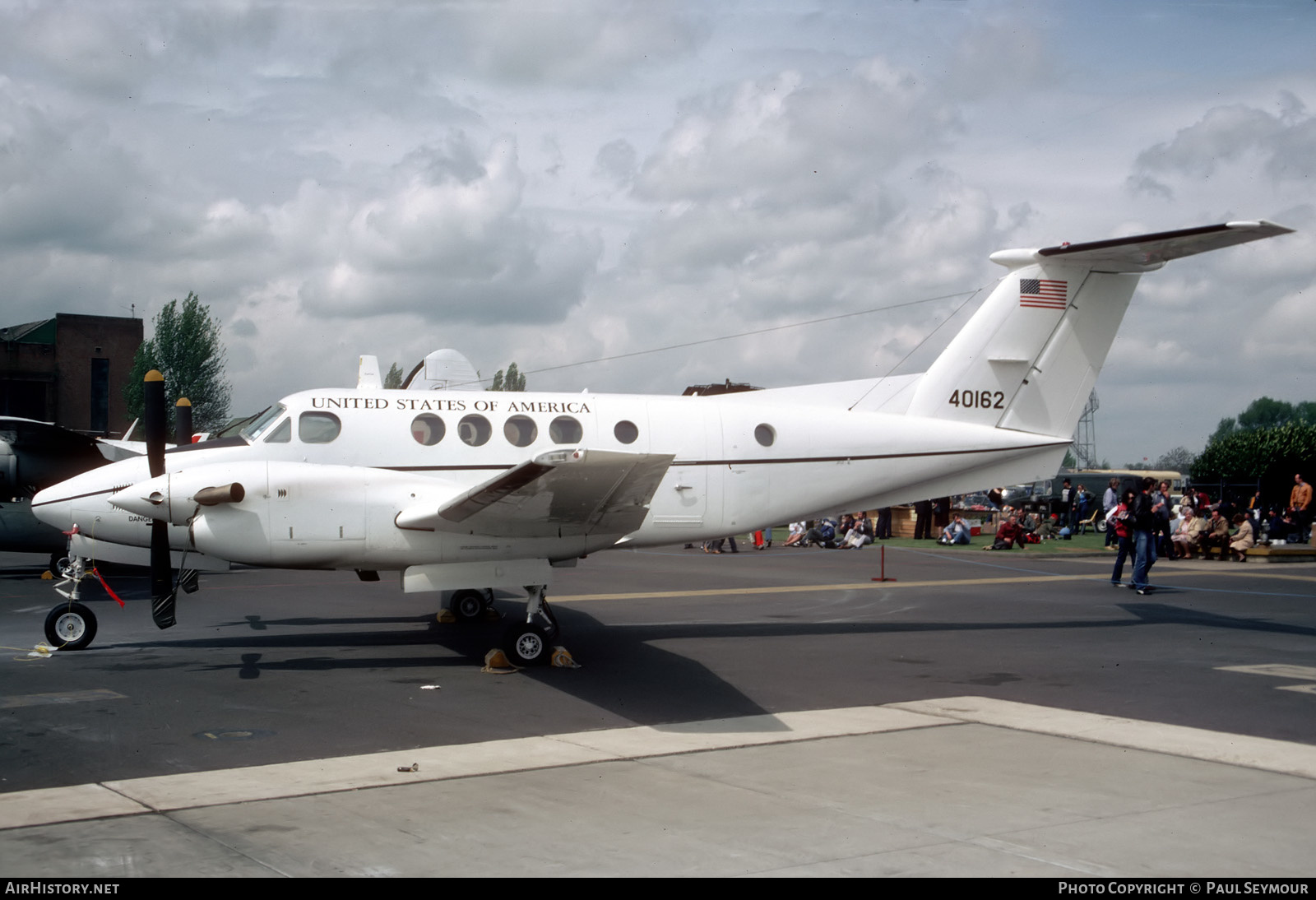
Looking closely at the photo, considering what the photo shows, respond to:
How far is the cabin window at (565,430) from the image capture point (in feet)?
42.4

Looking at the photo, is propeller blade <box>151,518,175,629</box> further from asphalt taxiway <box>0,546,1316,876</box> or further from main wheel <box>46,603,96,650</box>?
main wheel <box>46,603,96,650</box>

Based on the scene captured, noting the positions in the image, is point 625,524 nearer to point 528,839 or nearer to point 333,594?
point 528,839

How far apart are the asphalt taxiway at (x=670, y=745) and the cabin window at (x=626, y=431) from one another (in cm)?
253

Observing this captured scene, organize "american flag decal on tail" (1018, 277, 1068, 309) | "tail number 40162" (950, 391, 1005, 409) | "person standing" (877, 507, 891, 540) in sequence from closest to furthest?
1. "tail number 40162" (950, 391, 1005, 409)
2. "american flag decal on tail" (1018, 277, 1068, 309)
3. "person standing" (877, 507, 891, 540)

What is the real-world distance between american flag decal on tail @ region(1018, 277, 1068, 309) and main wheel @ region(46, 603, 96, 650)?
12.8m

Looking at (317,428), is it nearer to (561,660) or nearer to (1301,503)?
(561,660)

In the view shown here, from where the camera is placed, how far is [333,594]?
18.1 metres

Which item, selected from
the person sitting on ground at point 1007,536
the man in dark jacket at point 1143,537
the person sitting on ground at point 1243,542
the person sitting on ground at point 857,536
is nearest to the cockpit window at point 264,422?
the man in dark jacket at point 1143,537

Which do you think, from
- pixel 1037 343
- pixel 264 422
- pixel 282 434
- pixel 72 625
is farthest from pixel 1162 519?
pixel 72 625

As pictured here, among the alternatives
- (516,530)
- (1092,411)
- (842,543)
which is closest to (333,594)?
(516,530)

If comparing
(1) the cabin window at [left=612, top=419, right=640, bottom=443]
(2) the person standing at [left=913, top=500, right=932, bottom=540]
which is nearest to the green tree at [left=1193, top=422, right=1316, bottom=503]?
(2) the person standing at [left=913, top=500, right=932, bottom=540]

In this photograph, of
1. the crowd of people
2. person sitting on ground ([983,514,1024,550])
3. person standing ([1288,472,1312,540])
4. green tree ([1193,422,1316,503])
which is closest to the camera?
the crowd of people

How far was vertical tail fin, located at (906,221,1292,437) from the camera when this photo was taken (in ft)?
49.2

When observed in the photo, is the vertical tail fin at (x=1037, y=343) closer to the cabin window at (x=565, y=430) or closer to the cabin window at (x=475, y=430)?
the cabin window at (x=565, y=430)
